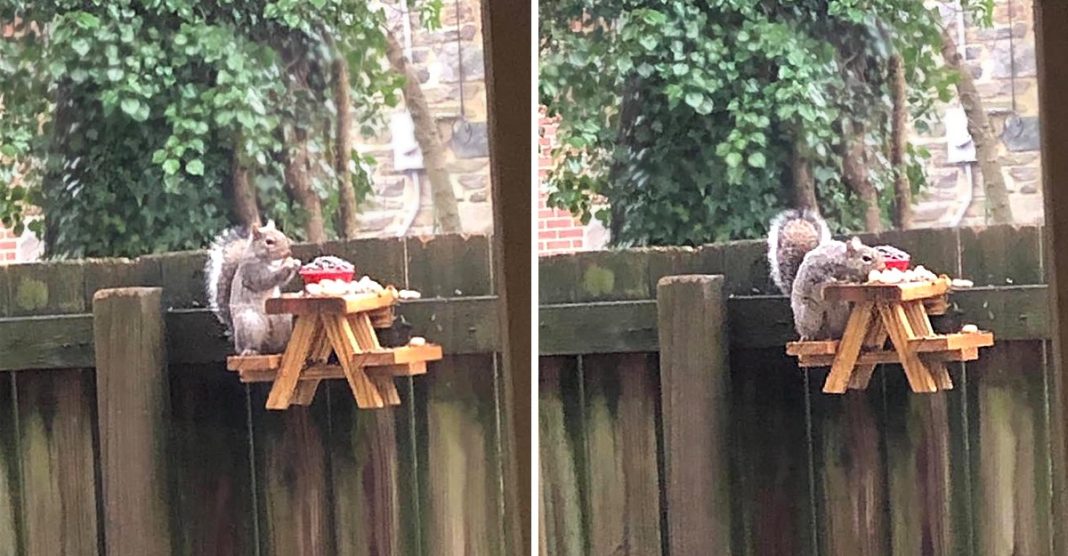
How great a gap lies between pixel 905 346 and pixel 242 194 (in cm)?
92

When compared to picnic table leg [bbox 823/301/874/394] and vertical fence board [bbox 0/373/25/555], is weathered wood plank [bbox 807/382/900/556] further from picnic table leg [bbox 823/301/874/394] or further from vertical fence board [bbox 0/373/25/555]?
vertical fence board [bbox 0/373/25/555]

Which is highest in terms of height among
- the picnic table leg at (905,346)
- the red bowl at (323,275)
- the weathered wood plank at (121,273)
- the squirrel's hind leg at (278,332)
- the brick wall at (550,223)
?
the brick wall at (550,223)

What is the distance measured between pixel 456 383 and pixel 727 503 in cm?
41

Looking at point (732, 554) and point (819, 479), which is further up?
point (819, 479)

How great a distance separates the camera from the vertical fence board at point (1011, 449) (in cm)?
159

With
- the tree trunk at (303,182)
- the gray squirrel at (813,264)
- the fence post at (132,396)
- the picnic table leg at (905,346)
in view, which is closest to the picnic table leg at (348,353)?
the tree trunk at (303,182)

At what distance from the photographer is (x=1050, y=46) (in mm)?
1562

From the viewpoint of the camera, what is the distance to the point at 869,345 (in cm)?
162

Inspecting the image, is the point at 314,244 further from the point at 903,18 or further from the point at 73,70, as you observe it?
the point at 903,18

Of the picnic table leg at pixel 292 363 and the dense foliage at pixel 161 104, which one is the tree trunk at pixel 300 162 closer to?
the dense foliage at pixel 161 104

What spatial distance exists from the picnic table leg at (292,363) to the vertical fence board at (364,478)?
5 cm

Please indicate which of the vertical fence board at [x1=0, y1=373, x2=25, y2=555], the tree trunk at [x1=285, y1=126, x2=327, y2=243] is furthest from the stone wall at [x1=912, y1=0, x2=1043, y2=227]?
the vertical fence board at [x1=0, y1=373, x2=25, y2=555]

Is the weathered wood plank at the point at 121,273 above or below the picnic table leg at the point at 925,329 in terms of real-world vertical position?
above

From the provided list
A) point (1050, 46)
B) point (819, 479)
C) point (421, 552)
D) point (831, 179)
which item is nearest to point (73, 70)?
point (421, 552)
